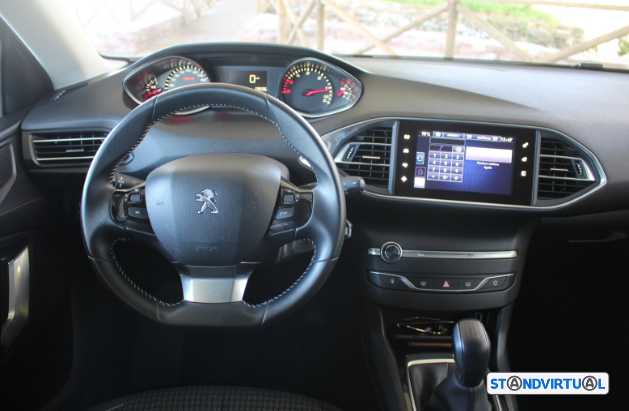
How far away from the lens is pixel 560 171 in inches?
53.3

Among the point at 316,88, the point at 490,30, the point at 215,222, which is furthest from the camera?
the point at 490,30

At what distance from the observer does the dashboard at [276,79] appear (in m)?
1.40

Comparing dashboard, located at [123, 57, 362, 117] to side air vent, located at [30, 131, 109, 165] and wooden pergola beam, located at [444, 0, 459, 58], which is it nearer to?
side air vent, located at [30, 131, 109, 165]

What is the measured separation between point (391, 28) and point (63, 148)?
137cm

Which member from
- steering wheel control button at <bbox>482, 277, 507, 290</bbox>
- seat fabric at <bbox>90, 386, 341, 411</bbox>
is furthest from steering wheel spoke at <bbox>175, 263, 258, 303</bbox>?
steering wheel control button at <bbox>482, 277, 507, 290</bbox>

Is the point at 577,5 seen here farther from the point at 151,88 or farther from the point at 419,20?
the point at 151,88

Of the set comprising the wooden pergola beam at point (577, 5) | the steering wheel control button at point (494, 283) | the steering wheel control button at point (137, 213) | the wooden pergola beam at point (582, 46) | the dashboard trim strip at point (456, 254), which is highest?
the wooden pergola beam at point (577, 5)

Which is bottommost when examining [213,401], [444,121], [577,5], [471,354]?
[213,401]

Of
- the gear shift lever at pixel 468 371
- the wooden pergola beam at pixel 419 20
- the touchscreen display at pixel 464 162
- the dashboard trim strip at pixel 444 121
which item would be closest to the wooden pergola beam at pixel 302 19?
the wooden pergola beam at pixel 419 20

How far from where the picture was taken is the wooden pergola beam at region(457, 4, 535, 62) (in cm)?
189

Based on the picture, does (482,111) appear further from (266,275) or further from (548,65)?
(266,275)

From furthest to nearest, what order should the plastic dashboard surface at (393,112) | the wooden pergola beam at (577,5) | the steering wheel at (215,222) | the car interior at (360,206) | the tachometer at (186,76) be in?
the wooden pergola beam at (577,5) → the tachometer at (186,76) → the plastic dashboard surface at (393,112) → the car interior at (360,206) → the steering wheel at (215,222)

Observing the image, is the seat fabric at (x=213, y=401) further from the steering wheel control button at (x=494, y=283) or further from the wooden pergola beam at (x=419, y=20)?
the wooden pergola beam at (x=419, y=20)

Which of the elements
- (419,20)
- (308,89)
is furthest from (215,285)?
(419,20)
